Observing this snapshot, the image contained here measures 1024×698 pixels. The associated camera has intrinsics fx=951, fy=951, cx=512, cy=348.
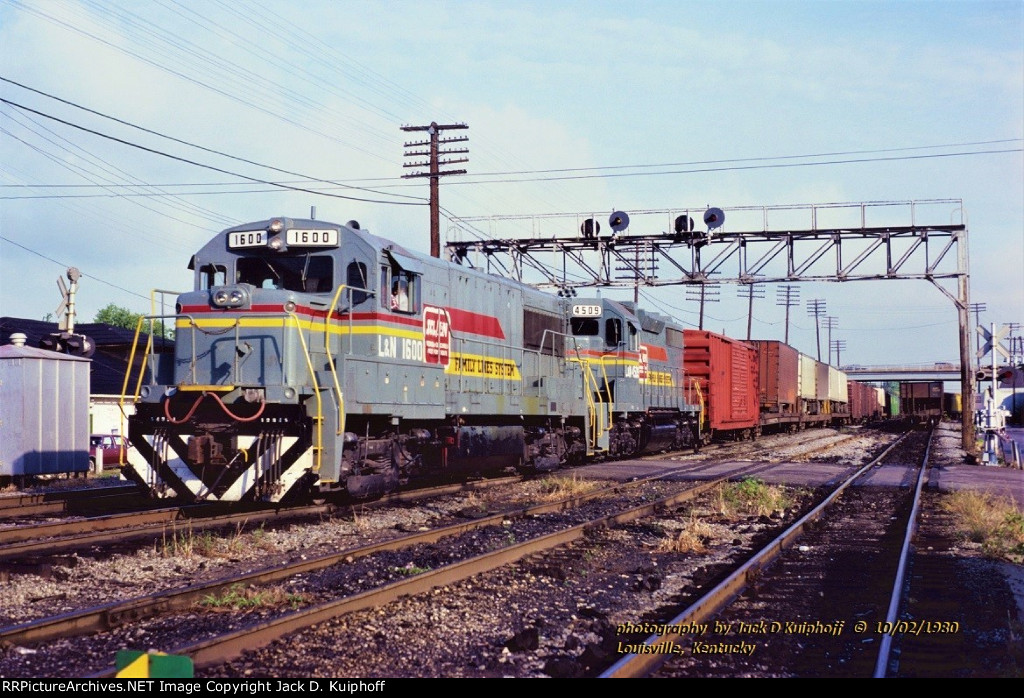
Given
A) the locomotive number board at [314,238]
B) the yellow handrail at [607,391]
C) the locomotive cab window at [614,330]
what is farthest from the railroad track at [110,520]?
the locomotive cab window at [614,330]

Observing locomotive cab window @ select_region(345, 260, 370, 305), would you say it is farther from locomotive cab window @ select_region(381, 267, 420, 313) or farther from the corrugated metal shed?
the corrugated metal shed

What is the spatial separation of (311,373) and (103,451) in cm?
1285

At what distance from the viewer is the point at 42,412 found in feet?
54.6

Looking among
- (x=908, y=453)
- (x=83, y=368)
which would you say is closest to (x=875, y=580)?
(x=83, y=368)

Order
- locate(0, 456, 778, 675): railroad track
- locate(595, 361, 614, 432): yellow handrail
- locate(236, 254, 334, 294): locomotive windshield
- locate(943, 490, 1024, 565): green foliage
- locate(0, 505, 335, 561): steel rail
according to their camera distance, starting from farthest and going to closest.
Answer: locate(595, 361, 614, 432): yellow handrail → locate(236, 254, 334, 294): locomotive windshield → locate(943, 490, 1024, 565): green foliage → locate(0, 505, 335, 561): steel rail → locate(0, 456, 778, 675): railroad track

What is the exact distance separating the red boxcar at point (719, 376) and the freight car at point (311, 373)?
1464 centimetres

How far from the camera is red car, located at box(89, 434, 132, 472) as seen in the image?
20477mm

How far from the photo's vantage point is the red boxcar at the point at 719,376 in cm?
2870

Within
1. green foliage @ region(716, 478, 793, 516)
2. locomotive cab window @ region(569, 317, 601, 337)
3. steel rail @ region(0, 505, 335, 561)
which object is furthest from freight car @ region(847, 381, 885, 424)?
steel rail @ region(0, 505, 335, 561)

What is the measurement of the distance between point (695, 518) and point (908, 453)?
19514mm

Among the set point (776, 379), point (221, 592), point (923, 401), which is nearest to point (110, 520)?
point (221, 592)

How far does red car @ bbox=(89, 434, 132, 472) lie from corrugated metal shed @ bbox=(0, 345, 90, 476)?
206 centimetres

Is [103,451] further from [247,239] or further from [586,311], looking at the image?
[247,239]
